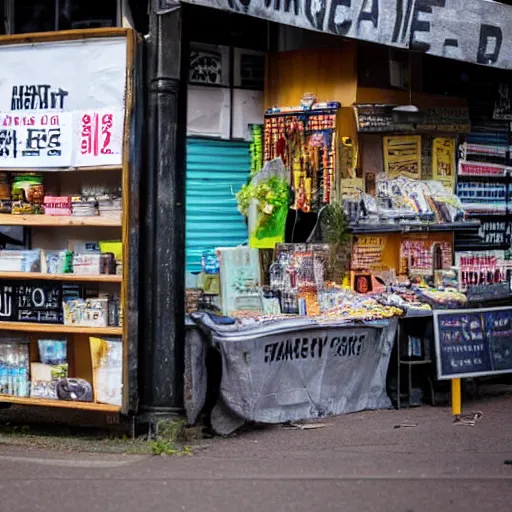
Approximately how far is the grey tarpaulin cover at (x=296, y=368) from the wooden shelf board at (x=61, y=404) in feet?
2.82

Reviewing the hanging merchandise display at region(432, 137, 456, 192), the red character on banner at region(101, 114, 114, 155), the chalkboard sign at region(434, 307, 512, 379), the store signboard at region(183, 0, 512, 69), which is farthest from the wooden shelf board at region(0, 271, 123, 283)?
the hanging merchandise display at region(432, 137, 456, 192)

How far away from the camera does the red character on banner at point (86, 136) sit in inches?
384

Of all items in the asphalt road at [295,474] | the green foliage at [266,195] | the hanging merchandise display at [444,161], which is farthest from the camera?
the hanging merchandise display at [444,161]

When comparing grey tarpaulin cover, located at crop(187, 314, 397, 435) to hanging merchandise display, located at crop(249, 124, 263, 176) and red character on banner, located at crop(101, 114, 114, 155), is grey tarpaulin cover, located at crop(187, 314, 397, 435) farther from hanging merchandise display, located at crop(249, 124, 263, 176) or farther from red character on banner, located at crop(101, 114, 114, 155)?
hanging merchandise display, located at crop(249, 124, 263, 176)

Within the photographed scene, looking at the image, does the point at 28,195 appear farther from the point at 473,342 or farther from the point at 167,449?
the point at 473,342

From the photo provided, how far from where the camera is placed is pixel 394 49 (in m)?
11.9

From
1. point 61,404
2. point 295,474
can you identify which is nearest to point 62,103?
point 61,404

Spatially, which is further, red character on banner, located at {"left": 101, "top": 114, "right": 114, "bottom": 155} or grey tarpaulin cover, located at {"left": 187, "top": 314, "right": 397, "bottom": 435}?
grey tarpaulin cover, located at {"left": 187, "top": 314, "right": 397, "bottom": 435}

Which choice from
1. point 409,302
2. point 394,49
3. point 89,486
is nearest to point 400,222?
point 409,302

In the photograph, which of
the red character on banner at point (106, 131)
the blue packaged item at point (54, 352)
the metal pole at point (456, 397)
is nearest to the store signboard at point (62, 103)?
the red character on banner at point (106, 131)

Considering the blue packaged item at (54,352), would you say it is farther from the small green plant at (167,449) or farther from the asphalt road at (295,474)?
the small green plant at (167,449)

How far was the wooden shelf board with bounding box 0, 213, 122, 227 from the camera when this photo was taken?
9.79 m

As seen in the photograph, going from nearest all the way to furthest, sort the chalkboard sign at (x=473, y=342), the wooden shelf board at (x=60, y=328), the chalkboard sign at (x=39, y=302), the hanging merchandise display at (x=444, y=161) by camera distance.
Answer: the wooden shelf board at (x=60, y=328)
the chalkboard sign at (x=39, y=302)
the chalkboard sign at (x=473, y=342)
the hanging merchandise display at (x=444, y=161)

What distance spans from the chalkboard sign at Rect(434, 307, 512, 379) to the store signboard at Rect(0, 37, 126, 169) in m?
3.64
